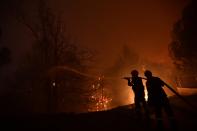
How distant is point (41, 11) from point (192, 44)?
2005cm

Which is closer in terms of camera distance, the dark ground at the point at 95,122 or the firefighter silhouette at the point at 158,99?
the firefighter silhouette at the point at 158,99

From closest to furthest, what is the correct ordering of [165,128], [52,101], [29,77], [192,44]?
[165,128] → [52,101] → [29,77] → [192,44]

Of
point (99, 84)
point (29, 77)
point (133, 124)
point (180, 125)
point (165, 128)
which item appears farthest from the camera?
point (99, 84)

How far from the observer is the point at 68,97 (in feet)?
89.7

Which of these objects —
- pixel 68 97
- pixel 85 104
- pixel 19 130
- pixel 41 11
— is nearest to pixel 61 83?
pixel 68 97

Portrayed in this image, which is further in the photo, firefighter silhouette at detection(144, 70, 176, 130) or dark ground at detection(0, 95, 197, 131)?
→ dark ground at detection(0, 95, 197, 131)

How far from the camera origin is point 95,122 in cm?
1174

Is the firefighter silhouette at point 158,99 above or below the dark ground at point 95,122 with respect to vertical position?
above

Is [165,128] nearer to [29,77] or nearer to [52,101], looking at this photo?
[52,101]

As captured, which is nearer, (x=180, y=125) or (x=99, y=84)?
(x=180, y=125)

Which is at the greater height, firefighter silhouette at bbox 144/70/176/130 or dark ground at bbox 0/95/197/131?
firefighter silhouette at bbox 144/70/176/130

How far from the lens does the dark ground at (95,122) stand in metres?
10.5

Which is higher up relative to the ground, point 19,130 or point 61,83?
point 61,83

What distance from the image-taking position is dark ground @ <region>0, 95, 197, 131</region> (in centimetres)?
1055
